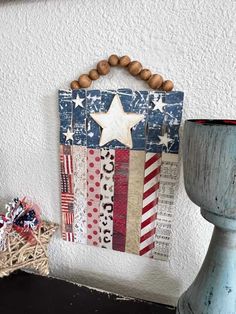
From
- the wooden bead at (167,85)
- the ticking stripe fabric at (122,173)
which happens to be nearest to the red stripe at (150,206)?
the ticking stripe fabric at (122,173)

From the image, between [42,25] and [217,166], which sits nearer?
[217,166]

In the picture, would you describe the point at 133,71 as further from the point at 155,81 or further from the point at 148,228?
the point at 148,228

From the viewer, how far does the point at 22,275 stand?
0.68 metres

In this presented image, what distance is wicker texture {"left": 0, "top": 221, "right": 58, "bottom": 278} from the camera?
1.95 ft

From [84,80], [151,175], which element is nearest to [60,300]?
[151,175]

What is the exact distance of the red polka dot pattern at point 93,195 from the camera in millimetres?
609

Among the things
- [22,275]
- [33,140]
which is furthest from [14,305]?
[33,140]

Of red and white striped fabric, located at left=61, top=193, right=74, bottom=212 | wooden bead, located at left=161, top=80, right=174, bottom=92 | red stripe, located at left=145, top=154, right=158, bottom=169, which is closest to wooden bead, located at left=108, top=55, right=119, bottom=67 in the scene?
wooden bead, located at left=161, top=80, right=174, bottom=92

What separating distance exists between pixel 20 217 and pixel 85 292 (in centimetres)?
24

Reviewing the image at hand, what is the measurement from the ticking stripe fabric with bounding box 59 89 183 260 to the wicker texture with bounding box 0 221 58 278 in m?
0.08

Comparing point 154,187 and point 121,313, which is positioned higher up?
point 154,187

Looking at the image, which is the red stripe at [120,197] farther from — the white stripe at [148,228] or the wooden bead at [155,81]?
the wooden bead at [155,81]

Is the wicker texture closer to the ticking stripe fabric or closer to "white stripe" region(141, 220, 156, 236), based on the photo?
the ticking stripe fabric

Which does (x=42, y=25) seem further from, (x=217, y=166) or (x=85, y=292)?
(x=85, y=292)
